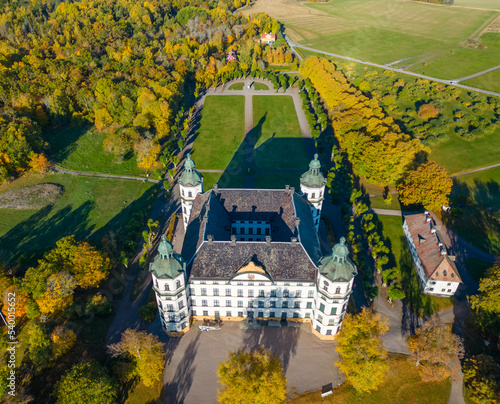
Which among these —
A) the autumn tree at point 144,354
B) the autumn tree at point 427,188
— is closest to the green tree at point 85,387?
the autumn tree at point 144,354

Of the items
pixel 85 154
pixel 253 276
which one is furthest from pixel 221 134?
pixel 253 276

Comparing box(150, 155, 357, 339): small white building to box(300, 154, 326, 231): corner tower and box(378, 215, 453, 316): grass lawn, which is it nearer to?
box(300, 154, 326, 231): corner tower

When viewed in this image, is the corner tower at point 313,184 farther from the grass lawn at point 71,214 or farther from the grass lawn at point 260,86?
the grass lawn at point 260,86

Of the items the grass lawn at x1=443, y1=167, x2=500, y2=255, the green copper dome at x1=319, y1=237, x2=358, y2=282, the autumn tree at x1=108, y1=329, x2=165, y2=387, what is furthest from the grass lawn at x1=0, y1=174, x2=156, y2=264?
the grass lawn at x1=443, y1=167, x2=500, y2=255

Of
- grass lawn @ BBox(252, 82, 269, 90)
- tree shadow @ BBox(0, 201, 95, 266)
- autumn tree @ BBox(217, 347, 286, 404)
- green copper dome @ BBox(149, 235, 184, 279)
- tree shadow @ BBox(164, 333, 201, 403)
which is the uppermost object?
green copper dome @ BBox(149, 235, 184, 279)

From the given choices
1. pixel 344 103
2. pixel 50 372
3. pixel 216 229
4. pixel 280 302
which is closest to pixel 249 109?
pixel 344 103
